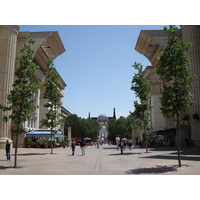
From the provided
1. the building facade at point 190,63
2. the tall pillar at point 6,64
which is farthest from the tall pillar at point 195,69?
the tall pillar at point 6,64

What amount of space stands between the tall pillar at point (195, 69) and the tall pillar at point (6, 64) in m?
23.9

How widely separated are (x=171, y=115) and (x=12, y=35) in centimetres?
2671

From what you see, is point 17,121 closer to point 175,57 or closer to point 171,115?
point 171,115

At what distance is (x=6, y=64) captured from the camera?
31.4m

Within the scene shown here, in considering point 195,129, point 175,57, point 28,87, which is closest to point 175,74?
point 175,57

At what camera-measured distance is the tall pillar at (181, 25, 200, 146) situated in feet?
96.2

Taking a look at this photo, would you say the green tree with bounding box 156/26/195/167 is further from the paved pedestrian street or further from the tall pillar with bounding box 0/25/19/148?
the tall pillar with bounding box 0/25/19/148

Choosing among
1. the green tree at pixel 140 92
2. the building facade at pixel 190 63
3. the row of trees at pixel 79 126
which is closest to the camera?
the green tree at pixel 140 92

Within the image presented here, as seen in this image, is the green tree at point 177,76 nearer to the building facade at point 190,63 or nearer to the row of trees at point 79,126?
the building facade at point 190,63

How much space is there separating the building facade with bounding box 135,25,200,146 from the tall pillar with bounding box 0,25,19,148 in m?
22.5

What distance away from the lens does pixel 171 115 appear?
1445 cm

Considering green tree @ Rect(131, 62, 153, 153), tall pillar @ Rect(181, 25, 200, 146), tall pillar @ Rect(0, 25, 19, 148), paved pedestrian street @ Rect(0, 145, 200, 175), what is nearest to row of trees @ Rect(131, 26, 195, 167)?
paved pedestrian street @ Rect(0, 145, 200, 175)

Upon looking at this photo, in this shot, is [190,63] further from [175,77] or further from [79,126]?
[79,126]

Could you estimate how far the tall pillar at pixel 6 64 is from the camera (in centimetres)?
3049
